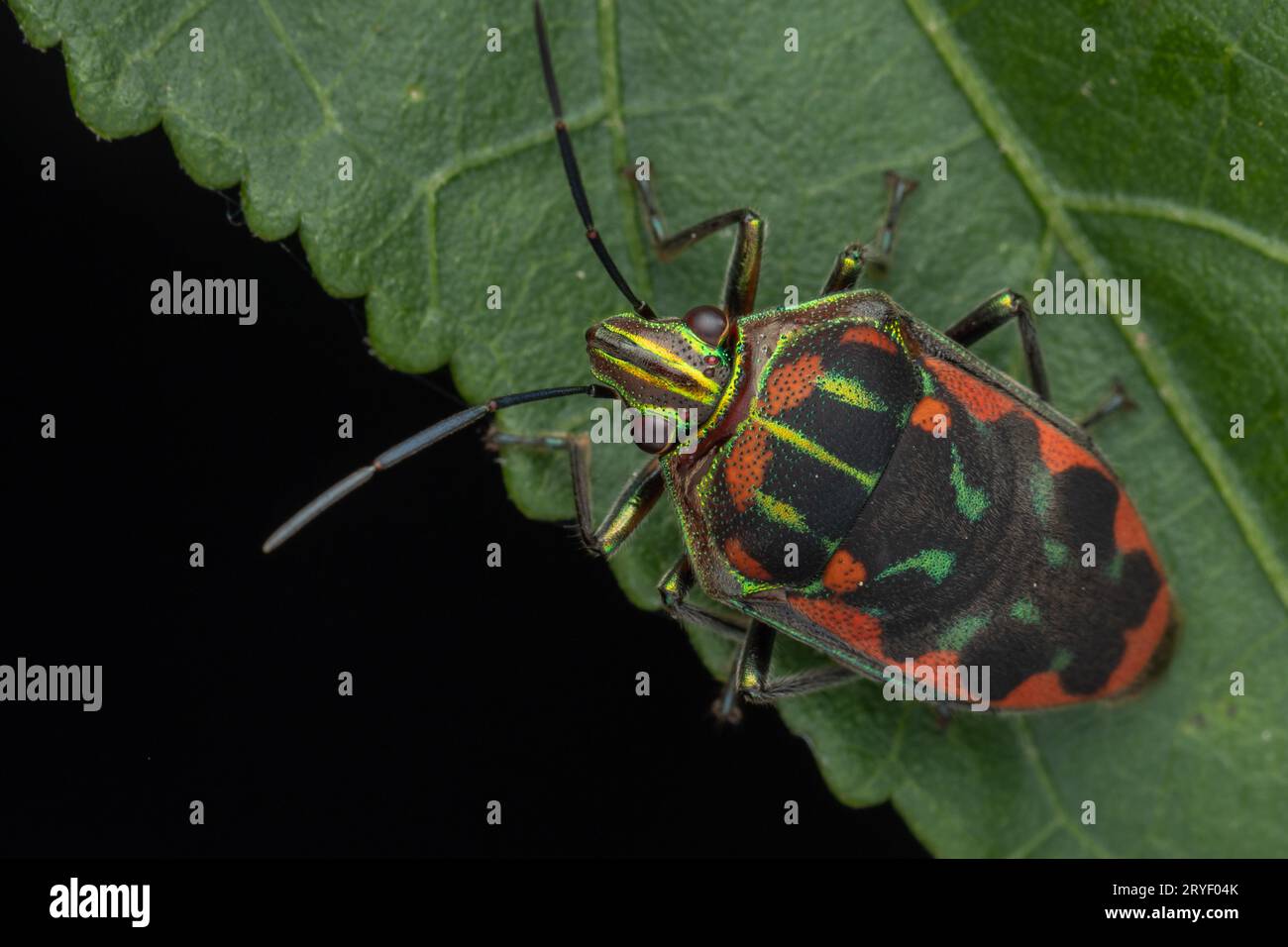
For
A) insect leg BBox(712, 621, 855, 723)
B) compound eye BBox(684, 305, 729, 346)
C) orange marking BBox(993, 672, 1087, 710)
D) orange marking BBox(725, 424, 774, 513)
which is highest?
compound eye BBox(684, 305, 729, 346)

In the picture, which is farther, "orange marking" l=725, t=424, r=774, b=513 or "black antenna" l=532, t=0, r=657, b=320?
"orange marking" l=725, t=424, r=774, b=513

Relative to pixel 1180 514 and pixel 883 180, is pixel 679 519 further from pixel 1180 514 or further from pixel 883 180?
pixel 1180 514

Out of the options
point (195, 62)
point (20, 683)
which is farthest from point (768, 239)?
point (20, 683)

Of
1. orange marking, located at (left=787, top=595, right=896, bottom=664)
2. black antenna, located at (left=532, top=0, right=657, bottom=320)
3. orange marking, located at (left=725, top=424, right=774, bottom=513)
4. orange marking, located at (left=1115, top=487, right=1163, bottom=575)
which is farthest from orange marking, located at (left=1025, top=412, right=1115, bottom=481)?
black antenna, located at (left=532, top=0, right=657, bottom=320)

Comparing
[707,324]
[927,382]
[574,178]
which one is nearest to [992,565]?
[927,382]

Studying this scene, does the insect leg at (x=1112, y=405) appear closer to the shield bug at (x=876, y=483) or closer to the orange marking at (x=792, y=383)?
the shield bug at (x=876, y=483)

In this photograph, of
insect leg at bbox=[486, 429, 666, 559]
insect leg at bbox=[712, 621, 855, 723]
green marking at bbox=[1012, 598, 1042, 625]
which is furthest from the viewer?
insect leg at bbox=[712, 621, 855, 723]

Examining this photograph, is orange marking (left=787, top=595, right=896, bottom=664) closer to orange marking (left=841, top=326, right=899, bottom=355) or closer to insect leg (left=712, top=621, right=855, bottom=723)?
insect leg (left=712, top=621, right=855, bottom=723)
